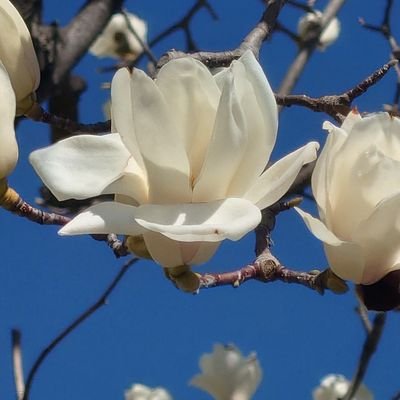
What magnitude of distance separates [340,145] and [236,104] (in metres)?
0.11

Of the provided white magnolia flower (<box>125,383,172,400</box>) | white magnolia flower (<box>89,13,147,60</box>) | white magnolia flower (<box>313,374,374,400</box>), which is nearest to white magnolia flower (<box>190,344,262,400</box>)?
white magnolia flower (<box>313,374,374,400</box>)

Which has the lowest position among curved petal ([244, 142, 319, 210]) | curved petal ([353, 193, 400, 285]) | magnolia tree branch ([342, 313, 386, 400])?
magnolia tree branch ([342, 313, 386, 400])

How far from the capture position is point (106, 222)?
68 centimetres

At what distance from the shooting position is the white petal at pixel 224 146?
2.19ft

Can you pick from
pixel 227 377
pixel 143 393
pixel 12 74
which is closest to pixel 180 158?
pixel 12 74

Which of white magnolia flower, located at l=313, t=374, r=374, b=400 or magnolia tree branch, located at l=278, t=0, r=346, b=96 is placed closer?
magnolia tree branch, located at l=278, t=0, r=346, b=96

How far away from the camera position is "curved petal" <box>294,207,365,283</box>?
71cm

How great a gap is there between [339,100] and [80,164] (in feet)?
1.25

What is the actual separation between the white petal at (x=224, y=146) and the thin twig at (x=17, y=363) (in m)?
0.78

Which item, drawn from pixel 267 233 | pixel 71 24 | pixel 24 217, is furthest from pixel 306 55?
pixel 24 217

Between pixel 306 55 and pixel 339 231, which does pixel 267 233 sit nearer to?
pixel 339 231

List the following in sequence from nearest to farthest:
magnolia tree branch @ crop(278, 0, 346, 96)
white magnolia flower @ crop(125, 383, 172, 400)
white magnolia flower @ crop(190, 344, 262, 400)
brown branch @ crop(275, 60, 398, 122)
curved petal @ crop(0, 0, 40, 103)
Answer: curved petal @ crop(0, 0, 40, 103) → brown branch @ crop(275, 60, 398, 122) → magnolia tree branch @ crop(278, 0, 346, 96) → white magnolia flower @ crop(190, 344, 262, 400) → white magnolia flower @ crop(125, 383, 172, 400)

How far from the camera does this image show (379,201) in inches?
28.7

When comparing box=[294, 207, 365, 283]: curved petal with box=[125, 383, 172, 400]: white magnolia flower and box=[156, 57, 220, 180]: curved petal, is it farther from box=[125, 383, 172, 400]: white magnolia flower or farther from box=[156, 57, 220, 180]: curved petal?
box=[125, 383, 172, 400]: white magnolia flower
